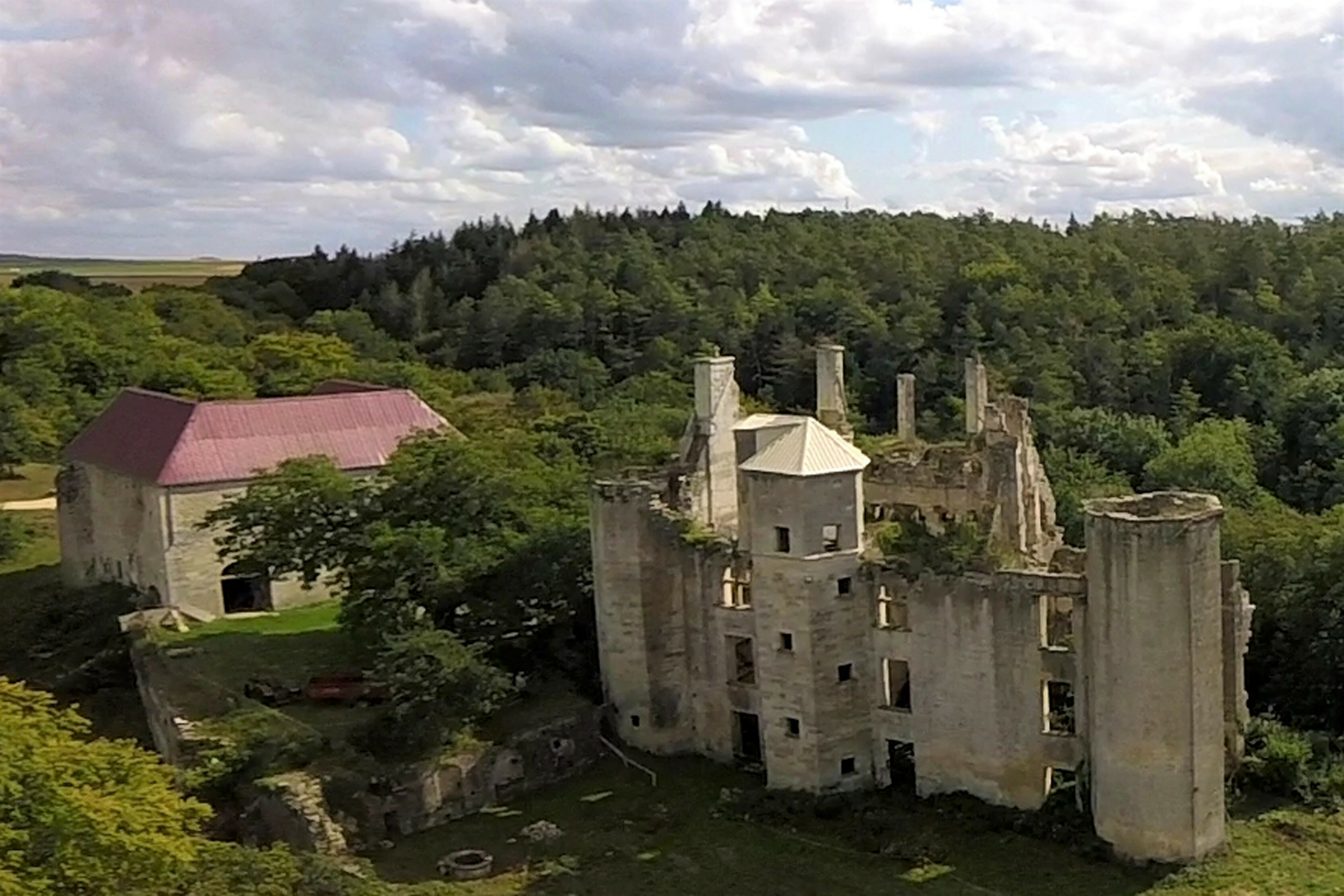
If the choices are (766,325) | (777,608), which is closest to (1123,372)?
(766,325)

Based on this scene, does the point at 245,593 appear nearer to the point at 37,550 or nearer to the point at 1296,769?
the point at 37,550

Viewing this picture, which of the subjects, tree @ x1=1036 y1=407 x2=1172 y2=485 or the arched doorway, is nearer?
the arched doorway

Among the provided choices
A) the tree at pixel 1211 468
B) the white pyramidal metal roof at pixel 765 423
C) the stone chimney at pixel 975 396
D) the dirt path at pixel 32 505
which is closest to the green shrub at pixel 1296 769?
the stone chimney at pixel 975 396

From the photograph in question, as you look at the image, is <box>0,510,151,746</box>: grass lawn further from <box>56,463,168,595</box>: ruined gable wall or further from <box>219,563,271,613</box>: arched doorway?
<box>219,563,271,613</box>: arched doorway

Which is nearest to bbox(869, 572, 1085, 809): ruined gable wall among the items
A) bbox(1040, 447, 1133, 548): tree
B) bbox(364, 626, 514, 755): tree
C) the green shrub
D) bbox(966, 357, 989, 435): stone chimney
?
the green shrub

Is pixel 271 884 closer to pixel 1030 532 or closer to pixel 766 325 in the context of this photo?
pixel 1030 532

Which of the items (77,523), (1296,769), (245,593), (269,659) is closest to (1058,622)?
(1296,769)

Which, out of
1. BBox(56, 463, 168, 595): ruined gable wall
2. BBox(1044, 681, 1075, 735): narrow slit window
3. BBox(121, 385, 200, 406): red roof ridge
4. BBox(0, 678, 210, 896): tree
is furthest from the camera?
BBox(121, 385, 200, 406): red roof ridge
